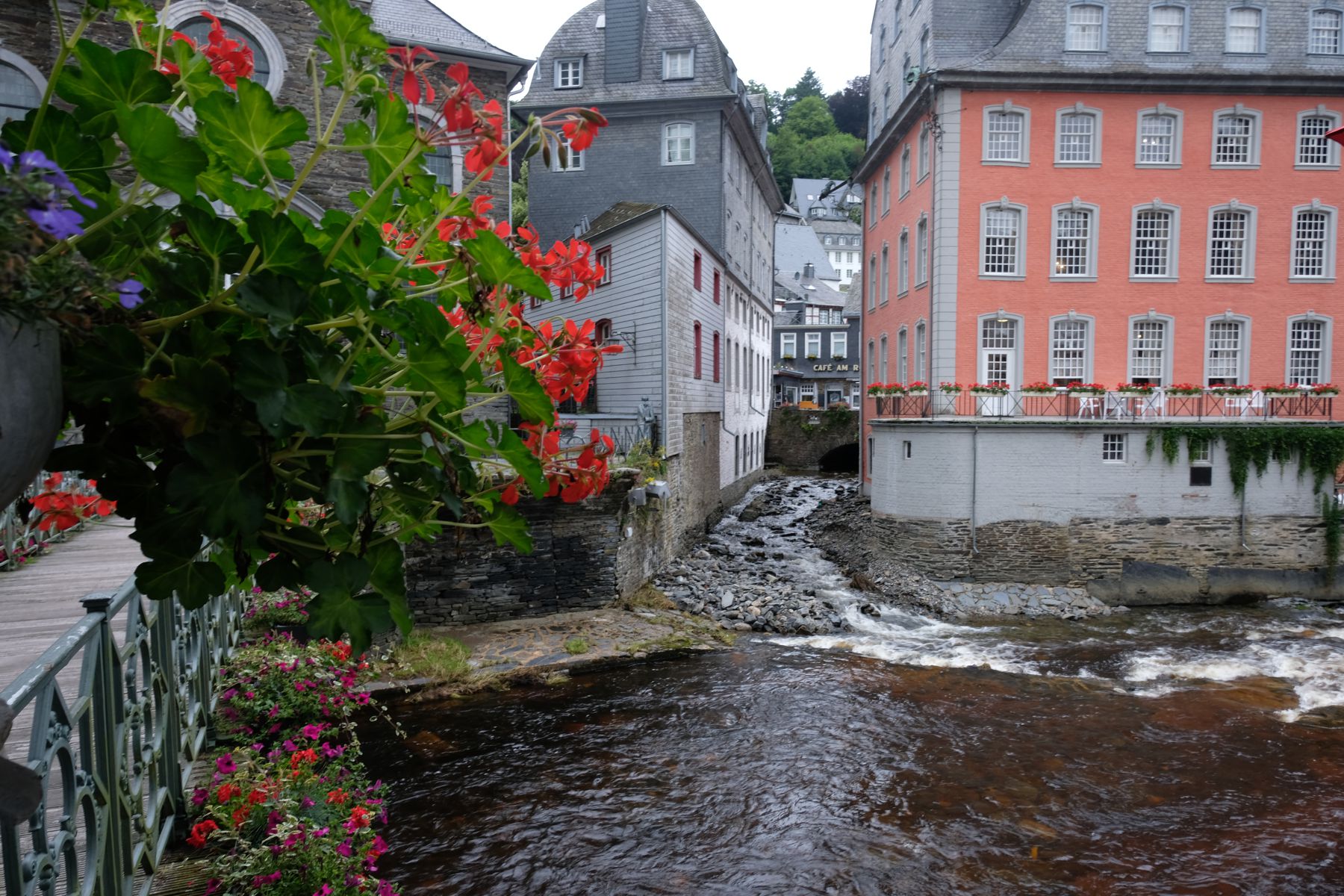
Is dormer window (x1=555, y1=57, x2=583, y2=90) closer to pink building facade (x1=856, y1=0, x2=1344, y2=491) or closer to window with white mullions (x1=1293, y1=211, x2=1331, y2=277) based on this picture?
pink building facade (x1=856, y1=0, x2=1344, y2=491)

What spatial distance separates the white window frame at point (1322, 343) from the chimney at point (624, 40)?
2027cm

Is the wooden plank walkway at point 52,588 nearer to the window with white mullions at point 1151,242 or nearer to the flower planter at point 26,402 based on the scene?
the flower planter at point 26,402

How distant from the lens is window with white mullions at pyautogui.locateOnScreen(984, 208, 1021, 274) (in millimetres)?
22547

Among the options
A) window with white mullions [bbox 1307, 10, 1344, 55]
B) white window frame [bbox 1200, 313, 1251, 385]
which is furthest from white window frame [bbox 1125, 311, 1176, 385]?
window with white mullions [bbox 1307, 10, 1344, 55]

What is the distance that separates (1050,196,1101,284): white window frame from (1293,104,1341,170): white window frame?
5.38 metres

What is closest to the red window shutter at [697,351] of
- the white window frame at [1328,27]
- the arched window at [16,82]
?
the arched window at [16,82]

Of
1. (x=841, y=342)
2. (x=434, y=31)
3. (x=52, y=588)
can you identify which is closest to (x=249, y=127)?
(x=52, y=588)

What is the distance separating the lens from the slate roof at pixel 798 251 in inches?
2741

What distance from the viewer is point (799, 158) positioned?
3610 inches

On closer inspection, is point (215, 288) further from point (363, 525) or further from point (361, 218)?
point (363, 525)

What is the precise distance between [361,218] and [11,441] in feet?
2.08

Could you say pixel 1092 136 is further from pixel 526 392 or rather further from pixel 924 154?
pixel 526 392

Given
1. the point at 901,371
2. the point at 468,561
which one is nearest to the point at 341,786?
the point at 468,561

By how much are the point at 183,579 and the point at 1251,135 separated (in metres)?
27.6
